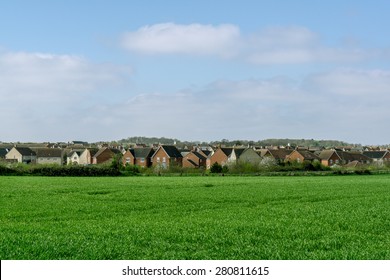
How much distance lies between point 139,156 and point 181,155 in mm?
10588

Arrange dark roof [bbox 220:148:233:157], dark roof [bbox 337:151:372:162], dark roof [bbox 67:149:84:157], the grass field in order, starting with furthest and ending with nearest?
dark roof [bbox 67:149:84:157]
dark roof [bbox 337:151:372:162]
dark roof [bbox 220:148:233:157]
the grass field

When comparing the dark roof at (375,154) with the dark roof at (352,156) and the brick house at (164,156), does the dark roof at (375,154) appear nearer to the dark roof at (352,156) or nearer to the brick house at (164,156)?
the dark roof at (352,156)

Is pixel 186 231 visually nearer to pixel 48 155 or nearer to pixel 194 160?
pixel 194 160

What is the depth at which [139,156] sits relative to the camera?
5207 inches

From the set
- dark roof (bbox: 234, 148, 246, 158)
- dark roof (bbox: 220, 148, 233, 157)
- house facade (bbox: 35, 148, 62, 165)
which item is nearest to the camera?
dark roof (bbox: 234, 148, 246, 158)

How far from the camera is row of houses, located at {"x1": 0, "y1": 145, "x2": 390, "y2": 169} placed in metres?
124

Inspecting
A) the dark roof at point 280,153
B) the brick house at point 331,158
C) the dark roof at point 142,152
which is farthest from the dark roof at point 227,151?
the brick house at point 331,158

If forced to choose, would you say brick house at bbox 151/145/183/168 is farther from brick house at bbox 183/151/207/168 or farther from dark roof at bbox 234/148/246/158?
dark roof at bbox 234/148/246/158

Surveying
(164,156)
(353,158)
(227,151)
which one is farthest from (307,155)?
(164,156)

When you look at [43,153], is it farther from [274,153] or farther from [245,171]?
[245,171]

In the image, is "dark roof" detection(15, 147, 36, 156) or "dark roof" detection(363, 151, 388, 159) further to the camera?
→ "dark roof" detection(363, 151, 388, 159)

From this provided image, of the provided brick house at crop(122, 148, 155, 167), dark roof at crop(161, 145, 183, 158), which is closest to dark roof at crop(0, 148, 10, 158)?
brick house at crop(122, 148, 155, 167)

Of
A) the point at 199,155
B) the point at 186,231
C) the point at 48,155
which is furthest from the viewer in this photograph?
the point at 48,155
